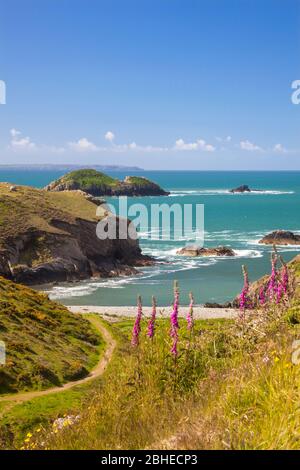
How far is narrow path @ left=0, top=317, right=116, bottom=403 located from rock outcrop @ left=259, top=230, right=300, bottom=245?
71858 mm

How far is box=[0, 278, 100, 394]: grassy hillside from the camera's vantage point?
1377 inches

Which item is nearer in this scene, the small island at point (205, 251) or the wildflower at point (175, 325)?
the wildflower at point (175, 325)

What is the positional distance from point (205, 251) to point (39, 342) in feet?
232

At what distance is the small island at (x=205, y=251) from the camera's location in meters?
108

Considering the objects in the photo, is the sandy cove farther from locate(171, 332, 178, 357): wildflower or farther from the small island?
locate(171, 332, 178, 357): wildflower

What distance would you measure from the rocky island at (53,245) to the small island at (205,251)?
10.4m

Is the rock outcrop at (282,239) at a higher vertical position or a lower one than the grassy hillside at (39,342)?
higher

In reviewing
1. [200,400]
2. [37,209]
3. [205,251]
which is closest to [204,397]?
[200,400]

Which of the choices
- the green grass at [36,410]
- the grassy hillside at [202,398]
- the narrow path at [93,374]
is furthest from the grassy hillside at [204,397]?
the narrow path at [93,374]

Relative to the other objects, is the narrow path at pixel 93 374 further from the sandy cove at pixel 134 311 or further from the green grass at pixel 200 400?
the green grass at pixel 200 400

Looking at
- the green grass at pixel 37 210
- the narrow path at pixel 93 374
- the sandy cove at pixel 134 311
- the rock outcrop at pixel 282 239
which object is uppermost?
the green grass at pixel 37 210
